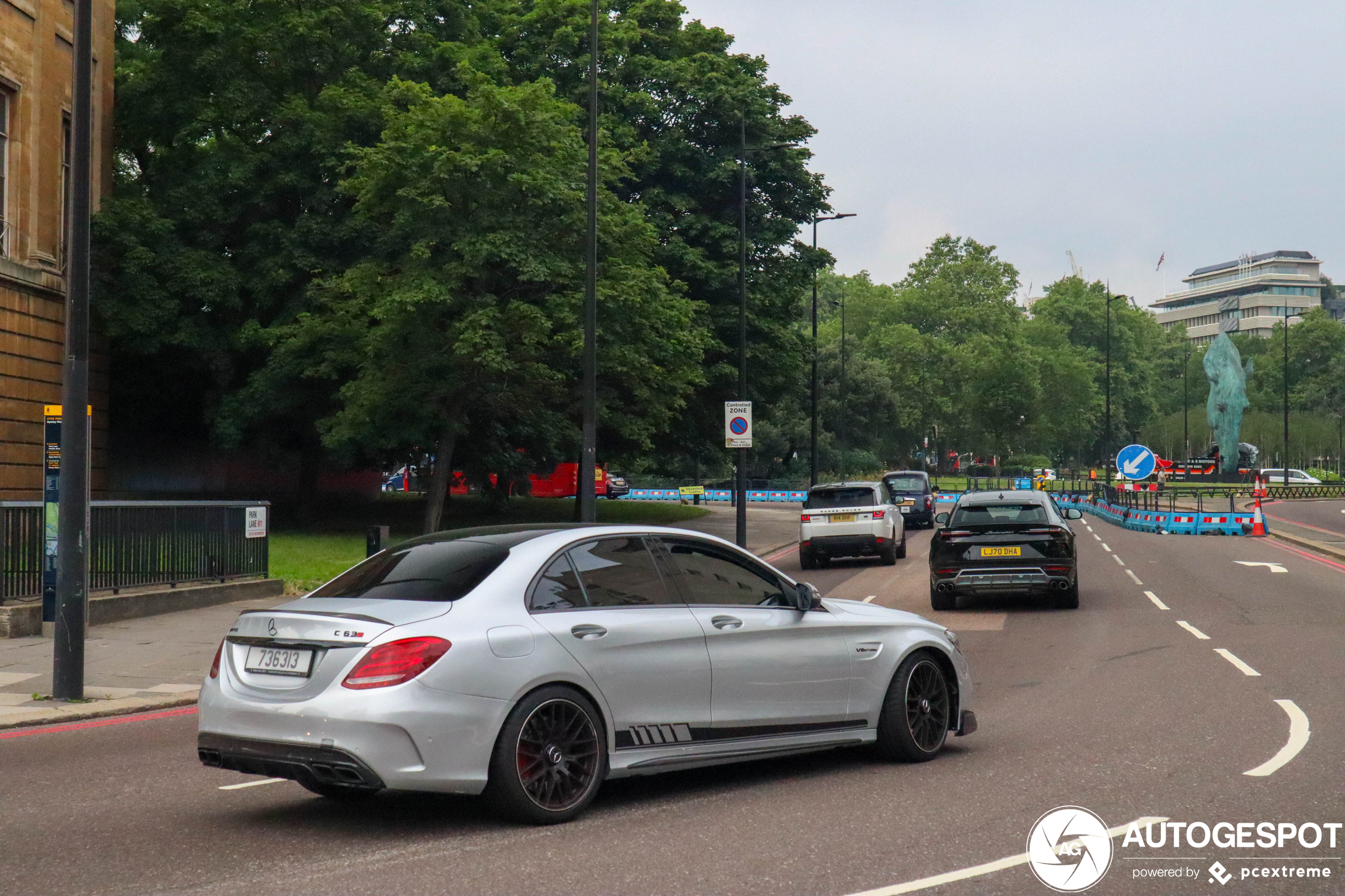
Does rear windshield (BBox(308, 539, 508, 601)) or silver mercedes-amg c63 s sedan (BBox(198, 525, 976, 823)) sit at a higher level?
rear windshield (BBox(308, 539, 508, 601))

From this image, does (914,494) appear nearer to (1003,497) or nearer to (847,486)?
(847,486)

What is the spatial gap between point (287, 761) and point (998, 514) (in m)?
13.7

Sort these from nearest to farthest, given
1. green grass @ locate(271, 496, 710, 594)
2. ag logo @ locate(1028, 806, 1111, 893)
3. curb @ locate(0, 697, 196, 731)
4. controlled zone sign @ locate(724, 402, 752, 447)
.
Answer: ag logo @ locate(1028, 806, 1111, 893) < curb @ locate(0, 697, 196, 731) < green grass @ locate(271, 496, 710, 594) < controlled zone sign @ locate(724, 402, 752, 447)

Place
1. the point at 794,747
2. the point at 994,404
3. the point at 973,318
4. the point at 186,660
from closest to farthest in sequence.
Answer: the point at 794,747 → the point at 186,660 → the point at 994,404 → the point at 973,318

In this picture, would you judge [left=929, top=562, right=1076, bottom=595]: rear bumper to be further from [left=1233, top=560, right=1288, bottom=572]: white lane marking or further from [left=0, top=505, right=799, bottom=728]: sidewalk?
[left=0, top=505, right=799, bottom=728]: sidewalk

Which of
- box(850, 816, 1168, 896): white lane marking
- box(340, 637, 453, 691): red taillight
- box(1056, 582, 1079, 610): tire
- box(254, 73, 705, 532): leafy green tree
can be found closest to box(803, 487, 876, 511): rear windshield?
box(254, 73, 705, 532): leafy green tree

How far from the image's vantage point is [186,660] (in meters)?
13.6

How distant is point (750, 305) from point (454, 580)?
31.9 metres

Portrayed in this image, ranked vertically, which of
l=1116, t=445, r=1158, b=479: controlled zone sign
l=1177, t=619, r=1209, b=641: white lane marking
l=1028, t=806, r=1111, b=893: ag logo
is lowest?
l=1177, t=619, r=1209, b=641: white lane marking

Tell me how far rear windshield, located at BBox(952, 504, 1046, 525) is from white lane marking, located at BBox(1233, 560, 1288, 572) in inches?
350

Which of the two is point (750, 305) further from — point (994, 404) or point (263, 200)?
point (994, 404)

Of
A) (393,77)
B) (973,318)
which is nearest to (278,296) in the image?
(393,77)

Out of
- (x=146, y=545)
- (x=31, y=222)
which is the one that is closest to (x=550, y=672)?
(x=146, y=545)

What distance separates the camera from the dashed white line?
757 cm
